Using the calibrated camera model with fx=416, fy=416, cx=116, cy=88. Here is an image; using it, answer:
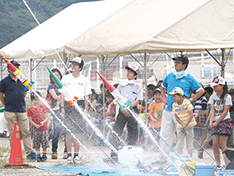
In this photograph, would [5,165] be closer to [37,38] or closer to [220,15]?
[220,15]

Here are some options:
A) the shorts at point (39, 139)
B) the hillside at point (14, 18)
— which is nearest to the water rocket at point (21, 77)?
the shorts at point (39, 139)

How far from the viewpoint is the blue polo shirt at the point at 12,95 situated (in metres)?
7.72

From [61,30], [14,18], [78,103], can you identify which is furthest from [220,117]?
[14,18]

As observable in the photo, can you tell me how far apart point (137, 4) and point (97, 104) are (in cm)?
333

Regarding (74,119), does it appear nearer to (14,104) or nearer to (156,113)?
(14,104)

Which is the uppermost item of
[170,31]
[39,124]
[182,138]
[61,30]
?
[61,30]

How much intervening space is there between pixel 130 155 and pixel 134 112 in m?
0.92

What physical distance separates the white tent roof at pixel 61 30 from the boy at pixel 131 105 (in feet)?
9.88

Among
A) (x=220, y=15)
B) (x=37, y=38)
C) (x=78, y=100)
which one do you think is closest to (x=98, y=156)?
(x=78, y=100)

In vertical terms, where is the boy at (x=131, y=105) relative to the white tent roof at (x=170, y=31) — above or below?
below

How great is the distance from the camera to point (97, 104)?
1239 cm

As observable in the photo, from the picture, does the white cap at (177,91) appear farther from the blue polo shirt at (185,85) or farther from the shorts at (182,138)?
the shorts at (182,138)

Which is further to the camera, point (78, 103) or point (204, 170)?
point (78, 103)

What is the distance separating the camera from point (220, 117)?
6.66m
